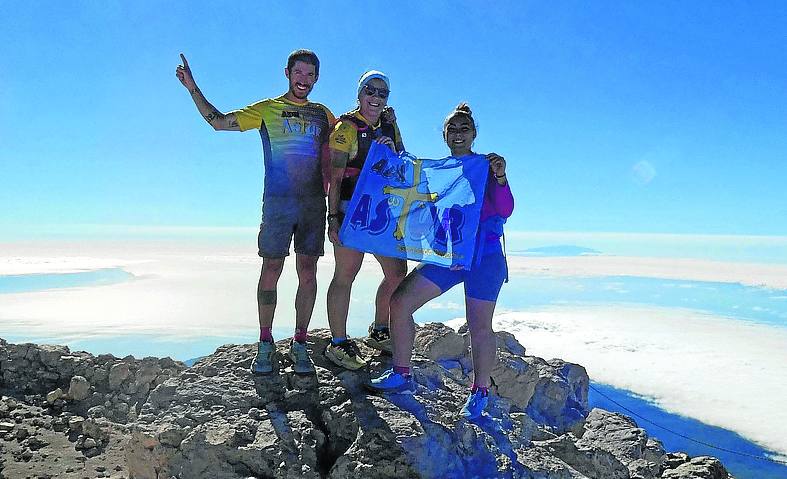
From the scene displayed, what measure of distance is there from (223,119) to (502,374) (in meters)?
7.32

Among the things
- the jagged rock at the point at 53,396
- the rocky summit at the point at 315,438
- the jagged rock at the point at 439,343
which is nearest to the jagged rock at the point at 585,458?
the rocky summit at the point at 315,438

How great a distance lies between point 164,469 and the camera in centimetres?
436

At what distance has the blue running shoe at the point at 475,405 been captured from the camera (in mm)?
5020

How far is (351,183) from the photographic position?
5.44 m

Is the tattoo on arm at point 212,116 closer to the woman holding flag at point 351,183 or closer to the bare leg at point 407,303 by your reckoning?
the woman holding flag at point 351,183

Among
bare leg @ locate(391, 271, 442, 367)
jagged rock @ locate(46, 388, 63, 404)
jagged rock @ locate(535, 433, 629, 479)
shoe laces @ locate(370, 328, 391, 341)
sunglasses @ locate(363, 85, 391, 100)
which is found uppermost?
sunglasses @ locate(363, 85, 391, 100)

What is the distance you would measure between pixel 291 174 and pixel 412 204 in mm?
1296

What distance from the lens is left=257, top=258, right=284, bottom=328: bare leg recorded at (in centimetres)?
544

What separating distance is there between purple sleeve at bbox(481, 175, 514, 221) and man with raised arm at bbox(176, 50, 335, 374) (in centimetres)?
176

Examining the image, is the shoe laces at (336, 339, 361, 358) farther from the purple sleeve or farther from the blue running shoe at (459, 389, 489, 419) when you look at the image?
the purple sleeve

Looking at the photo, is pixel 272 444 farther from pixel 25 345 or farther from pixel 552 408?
pixel 25 345

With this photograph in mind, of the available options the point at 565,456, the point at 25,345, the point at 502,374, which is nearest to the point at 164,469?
the point at 565,456

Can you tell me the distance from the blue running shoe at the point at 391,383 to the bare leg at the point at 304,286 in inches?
41.1

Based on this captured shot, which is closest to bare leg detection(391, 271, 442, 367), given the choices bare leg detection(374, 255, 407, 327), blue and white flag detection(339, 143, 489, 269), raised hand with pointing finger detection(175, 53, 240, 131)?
blue and white flag detection(339, 143, 489, 269)
